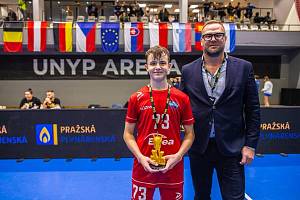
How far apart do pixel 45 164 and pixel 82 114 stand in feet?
4.53

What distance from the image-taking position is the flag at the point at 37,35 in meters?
14.2

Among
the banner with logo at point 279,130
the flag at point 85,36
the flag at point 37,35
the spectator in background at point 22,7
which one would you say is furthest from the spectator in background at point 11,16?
the banner with logo at point 279,130

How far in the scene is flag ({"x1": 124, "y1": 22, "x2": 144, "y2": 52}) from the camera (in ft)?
47.7

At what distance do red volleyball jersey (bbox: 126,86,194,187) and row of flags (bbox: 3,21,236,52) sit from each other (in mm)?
11856

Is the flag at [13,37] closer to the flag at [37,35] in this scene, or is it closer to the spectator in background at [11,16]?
the flag at [37,35]

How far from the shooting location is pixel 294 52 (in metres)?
18.1

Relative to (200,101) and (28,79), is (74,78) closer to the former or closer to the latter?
(28,79)

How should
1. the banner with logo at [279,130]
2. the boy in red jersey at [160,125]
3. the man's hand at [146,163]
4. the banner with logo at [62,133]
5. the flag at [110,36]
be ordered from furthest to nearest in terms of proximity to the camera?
the flag at [110,36] → the banner with logo at [279,130] → the banner with logo at [62,133] → the boy in red jersey at [160,125] → the man's hand at [146,163]

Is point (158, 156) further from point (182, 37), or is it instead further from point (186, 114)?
point (182, 37)

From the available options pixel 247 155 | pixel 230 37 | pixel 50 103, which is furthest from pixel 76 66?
pixel 247 155

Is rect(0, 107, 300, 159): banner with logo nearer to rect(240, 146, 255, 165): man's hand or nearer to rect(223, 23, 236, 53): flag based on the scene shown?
rect(240, 146, 255, 165): man's hand

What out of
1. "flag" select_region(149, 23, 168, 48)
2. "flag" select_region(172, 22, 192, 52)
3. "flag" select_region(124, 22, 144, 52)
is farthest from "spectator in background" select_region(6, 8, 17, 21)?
"flag" select_region(172, 22, 192, 52)

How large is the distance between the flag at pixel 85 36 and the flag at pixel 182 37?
370 cm

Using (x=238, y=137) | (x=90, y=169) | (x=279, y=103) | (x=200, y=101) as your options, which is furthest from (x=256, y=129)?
(x=279, y=103)
